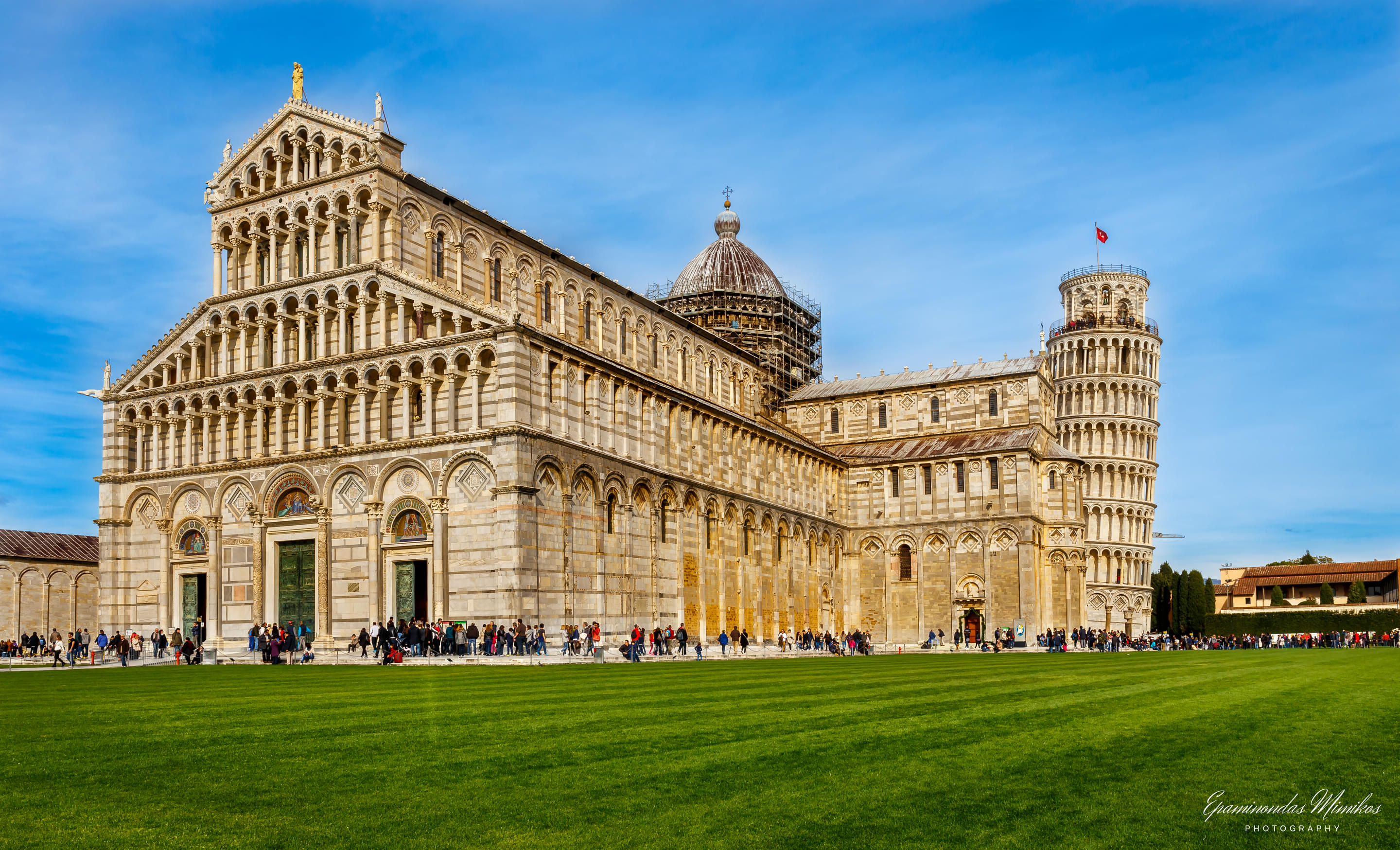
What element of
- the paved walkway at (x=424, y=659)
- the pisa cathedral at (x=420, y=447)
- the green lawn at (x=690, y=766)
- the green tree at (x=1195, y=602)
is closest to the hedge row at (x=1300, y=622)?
the green tree at (x=1195, y=602)

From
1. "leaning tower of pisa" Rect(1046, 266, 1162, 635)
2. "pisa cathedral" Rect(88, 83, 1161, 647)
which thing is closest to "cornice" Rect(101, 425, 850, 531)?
"pisa cathedral" Rect(88, 83, 1161, 647)

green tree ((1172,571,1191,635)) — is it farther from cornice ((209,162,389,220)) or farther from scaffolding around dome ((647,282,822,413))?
cornice ((209,162,389,220))

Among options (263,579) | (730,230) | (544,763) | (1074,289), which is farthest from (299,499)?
(1074,289)

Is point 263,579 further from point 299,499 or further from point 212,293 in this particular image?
point 212,293

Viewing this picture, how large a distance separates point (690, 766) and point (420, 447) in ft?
111

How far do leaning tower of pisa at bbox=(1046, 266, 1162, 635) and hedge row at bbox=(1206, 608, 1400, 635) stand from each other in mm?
5717

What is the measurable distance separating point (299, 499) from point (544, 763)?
37728 millimetres

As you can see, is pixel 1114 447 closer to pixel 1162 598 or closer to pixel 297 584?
pixel 1162 598

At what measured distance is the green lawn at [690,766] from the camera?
8266 mm

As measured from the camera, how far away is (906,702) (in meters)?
17.4

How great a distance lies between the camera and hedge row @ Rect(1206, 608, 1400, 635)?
86.2 meters

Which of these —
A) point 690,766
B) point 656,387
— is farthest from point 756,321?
point 690,766

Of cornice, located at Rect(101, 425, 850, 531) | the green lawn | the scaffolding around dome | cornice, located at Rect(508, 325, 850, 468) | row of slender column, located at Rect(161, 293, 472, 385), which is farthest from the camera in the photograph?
the scaffolding around dome

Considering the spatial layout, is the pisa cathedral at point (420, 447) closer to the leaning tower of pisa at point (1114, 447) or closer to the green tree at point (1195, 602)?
the leaning tower of pisa at point (1114, 447)
